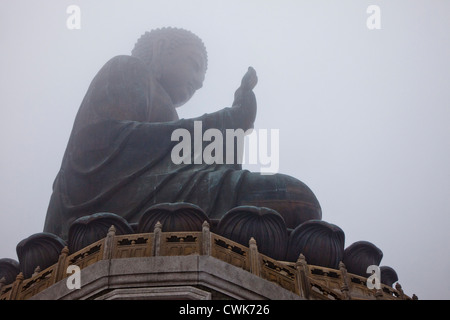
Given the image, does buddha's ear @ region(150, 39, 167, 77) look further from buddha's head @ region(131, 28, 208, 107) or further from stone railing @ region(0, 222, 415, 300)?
stone railing @ region(0, 222, 415, 300)

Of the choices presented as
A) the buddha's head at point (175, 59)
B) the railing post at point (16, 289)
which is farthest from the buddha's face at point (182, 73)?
the railing post at point (16, 289)

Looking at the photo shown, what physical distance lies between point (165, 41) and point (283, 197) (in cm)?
474

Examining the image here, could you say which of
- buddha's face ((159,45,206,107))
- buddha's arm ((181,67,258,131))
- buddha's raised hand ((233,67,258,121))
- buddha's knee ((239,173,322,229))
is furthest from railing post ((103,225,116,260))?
buddha's face ((159,45,206,107))

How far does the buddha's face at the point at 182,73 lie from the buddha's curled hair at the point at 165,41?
0.12 m

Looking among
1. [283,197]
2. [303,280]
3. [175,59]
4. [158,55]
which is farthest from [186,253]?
[158,55]

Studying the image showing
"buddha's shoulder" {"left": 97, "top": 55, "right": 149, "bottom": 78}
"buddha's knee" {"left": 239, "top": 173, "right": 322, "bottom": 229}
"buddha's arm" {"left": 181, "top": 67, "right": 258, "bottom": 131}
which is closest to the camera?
"buddha's knee" {"left": 239, "top": 173, "right": 322, "bottom": 229}

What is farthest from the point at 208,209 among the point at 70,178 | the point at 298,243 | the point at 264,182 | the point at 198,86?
the point at 198,86

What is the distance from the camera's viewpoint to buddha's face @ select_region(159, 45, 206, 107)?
38.4 feet

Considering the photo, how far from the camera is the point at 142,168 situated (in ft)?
30.1

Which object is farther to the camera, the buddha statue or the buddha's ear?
the buddha's ear

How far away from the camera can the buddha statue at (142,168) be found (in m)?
8.52

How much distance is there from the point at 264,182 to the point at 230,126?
1398mm

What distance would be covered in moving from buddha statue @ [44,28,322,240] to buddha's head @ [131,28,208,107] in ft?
1.21
